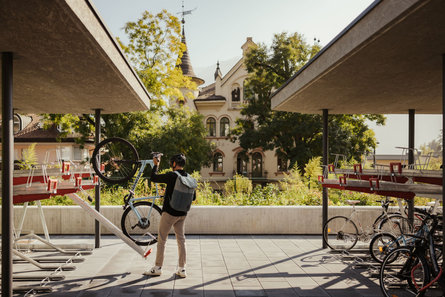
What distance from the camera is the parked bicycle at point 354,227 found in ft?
26.5

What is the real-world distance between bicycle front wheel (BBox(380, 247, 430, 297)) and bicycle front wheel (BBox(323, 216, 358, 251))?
7.53ft

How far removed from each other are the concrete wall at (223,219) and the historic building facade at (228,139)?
105 feet

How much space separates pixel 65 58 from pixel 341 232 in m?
7.31

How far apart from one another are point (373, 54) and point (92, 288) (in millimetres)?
5817

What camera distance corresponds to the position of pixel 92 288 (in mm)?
5789

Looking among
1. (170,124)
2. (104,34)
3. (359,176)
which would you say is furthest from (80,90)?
(170,124)

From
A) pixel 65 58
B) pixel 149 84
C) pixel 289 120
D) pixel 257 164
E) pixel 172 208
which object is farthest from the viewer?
pixel 257 164

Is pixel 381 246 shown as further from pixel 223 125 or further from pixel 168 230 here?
pixel 223 125

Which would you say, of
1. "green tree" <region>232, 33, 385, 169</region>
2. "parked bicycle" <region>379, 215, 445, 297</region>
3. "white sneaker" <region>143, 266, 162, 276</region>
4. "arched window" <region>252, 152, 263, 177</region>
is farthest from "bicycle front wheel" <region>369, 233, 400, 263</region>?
"arched window" <region>252, 152, 263, 177</region>

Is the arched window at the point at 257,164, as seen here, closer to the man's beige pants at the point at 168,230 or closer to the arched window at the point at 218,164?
the arched window at the point at 218,164

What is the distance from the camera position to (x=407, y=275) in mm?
5387

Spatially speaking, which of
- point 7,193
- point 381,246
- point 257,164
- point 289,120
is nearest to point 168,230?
point 7,193

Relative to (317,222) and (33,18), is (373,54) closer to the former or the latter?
(33,18)

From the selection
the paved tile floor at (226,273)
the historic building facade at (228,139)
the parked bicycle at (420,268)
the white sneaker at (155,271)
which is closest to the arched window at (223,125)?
the historic building facade at (228,139)
